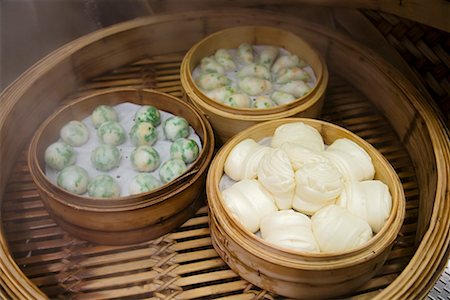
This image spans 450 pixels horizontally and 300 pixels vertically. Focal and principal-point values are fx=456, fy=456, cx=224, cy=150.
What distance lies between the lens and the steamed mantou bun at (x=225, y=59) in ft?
6.50

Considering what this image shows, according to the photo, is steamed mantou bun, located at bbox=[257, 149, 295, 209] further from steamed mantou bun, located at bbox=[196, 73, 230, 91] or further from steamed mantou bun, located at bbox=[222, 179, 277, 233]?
steamed mantou bun, located at bbox=[196, 73, 230, 91]

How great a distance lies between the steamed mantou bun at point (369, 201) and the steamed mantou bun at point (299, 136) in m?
0.18

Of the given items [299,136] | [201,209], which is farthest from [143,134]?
[299,136]

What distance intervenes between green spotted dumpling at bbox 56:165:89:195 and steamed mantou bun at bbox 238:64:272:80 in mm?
808

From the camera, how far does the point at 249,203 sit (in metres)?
1.37

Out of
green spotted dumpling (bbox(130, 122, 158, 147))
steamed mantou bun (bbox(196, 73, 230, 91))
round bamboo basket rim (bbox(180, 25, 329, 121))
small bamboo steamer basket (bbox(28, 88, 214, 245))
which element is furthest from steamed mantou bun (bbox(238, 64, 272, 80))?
green spotted dumpling (bbox(130, 122, 158, 147))

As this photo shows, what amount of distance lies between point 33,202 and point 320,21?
151cm

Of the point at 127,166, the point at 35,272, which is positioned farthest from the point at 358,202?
the point at 35,272

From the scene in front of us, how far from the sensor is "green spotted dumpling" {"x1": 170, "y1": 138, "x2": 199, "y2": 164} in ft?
5.30

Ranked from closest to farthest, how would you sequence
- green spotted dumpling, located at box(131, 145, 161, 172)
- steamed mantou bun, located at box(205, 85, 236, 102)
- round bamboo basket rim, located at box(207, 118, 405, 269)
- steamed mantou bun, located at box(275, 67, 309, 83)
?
round bamboo basket rim, located at box(207, 118, 405, 269)
green spotted dumpling, located at box(131, 145, 161, 172)
steamed mantou bun, located at box(205, 85, 236, 102)
steamed mantou bun, located at box(275, 67, 309, 83)

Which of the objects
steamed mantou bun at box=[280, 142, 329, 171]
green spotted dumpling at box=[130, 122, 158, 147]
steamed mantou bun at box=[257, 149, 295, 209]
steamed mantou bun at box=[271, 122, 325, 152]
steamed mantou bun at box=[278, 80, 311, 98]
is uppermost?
steamed mantou bun at box=[278, 80, 311, 98]

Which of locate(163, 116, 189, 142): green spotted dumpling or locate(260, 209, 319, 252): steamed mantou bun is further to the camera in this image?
locate(163, 116, 189, 142): green spotted dumpling

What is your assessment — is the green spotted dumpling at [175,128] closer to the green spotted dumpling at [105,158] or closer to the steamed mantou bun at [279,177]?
the green spotted dumpling at [105,158]

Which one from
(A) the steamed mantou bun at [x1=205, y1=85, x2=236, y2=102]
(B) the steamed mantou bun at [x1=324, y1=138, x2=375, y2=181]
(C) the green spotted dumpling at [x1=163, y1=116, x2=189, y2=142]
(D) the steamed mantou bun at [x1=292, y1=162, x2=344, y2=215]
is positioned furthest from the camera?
(A) the steamed mantou bun at [x1=205, y1=85, x2=236, y2=102]
